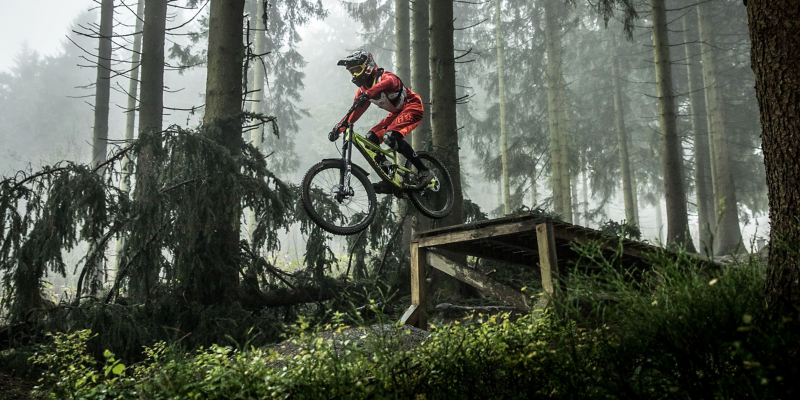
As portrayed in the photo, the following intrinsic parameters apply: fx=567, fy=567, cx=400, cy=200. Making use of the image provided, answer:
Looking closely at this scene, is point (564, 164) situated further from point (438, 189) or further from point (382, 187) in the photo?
point (382, 187)

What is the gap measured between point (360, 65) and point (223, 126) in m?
2.22

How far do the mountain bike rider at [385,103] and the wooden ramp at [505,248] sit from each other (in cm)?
80

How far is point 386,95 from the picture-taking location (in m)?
5.64

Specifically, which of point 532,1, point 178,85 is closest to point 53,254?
point 532,1

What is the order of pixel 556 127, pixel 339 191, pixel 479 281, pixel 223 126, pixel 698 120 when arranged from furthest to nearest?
pixel 698 120 → pixel 556 127 → pixel 223 126 → pixel 479 281 → pixel 339 191

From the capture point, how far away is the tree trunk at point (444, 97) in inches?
309

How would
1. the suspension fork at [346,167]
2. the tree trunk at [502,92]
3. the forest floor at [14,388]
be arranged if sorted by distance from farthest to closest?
the tree trunk at [502,92], the suspension fork at [346,167], the forest floor at [14,388]

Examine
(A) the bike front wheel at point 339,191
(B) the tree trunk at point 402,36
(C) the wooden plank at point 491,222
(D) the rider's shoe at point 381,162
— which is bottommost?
(C) the wooden plank at point 491,222

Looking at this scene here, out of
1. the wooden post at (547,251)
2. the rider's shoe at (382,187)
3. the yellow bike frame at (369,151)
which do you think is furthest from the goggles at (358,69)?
the wooden post at (547,251)

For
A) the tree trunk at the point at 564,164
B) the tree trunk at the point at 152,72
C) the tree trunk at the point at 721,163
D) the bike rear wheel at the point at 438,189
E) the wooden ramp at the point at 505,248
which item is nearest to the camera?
the wooden ramp at the point at 505,248

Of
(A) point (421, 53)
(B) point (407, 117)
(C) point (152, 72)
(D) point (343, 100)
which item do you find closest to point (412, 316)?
(B) point (407, 117)

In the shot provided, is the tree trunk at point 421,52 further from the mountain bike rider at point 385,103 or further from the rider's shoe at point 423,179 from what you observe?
the mountain bike rider at point 385,103

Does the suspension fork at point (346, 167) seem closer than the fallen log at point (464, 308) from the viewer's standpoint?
Yes

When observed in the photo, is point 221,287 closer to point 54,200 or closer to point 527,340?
point 54,200
